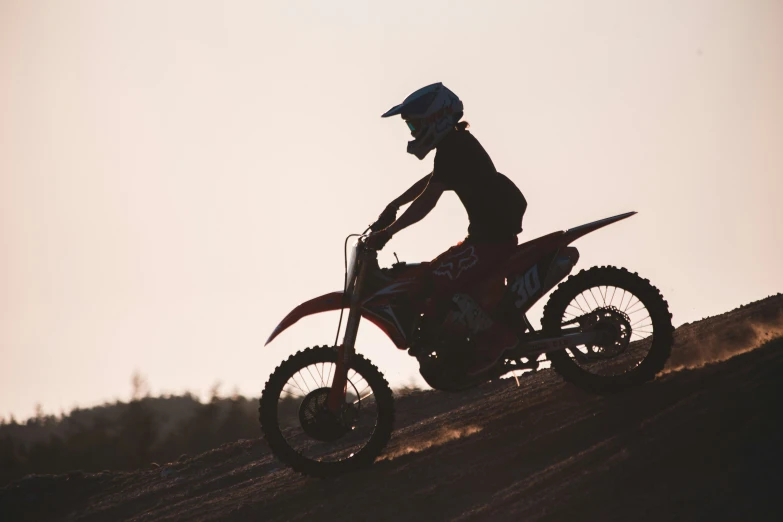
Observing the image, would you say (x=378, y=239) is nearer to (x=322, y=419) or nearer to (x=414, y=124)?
(x=414, y=124)

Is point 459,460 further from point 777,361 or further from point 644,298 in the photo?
point 777,361

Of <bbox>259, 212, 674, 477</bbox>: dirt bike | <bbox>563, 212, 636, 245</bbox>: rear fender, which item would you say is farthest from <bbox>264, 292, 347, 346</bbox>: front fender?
<bbox>563, 212, 636, 245</bbox>: rear fender

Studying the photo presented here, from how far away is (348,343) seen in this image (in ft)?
31.2

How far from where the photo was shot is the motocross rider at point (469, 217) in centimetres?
932

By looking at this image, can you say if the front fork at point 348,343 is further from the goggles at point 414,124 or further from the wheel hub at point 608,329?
the wheel hub at point 608,329

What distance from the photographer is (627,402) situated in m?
9.16

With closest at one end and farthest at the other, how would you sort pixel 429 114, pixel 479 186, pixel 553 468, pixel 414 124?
pixel 553 468
pixel 479 186
pixel 429 114
pixel 414 124

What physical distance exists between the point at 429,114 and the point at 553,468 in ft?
11.1

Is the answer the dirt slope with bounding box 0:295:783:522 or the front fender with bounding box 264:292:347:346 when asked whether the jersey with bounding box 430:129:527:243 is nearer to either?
the front fender with bounding box 264:292:347:346

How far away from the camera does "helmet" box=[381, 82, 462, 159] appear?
31.0ft

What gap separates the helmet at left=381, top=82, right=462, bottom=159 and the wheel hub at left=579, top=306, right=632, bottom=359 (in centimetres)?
210

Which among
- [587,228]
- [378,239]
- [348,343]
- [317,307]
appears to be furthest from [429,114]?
[348,343]

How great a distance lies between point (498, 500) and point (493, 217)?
110 inches

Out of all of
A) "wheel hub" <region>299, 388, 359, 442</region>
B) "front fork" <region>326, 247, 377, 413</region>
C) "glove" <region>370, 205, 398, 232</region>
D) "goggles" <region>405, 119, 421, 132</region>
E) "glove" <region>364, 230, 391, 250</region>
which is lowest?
"wheel hub" <region>299, 388, 359, 442</region>
